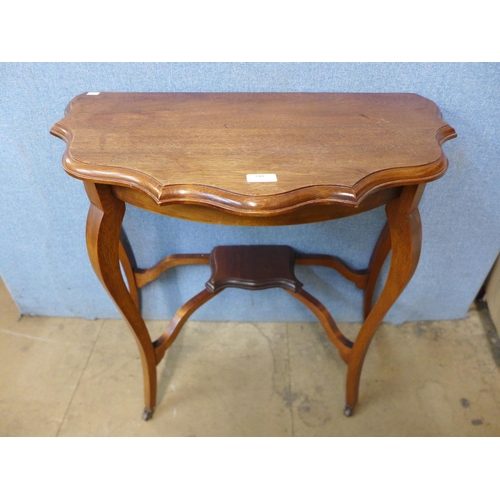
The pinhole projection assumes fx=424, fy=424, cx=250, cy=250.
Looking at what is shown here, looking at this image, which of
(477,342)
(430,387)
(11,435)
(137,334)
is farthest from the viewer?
(477,342)

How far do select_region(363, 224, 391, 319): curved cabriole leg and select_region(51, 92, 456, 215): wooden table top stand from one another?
13.0 inches

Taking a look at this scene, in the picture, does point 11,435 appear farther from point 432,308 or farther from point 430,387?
point 432,308

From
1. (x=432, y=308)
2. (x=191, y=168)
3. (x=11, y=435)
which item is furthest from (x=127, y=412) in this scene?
(x=432, y=308)

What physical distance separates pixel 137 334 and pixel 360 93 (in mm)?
672

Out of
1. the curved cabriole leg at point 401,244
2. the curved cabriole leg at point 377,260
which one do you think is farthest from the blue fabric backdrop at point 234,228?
the curved cabriole leg at point 401,244

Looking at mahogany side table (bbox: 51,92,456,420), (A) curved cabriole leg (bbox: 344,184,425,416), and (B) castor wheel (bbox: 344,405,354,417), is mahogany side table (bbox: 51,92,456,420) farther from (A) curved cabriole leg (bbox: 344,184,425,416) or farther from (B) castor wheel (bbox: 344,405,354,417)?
(B) castor wheel (bbox: 344,405,354,417)

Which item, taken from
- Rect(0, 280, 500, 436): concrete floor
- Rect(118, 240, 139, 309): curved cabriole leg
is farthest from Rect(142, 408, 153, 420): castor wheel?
Rect(118, 240, 139, 309): curved cabriole leg

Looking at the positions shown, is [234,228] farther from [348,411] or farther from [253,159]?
[348,411]

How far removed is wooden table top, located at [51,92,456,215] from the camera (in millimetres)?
584

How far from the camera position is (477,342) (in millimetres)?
1244

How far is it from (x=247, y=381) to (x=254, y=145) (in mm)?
709

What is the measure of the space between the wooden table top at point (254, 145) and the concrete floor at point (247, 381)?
0.69 metres

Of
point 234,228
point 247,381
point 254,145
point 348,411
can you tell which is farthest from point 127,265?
point 348,411

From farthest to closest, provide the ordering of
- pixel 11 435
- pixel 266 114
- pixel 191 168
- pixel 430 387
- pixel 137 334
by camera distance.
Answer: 1. pixel 430 387
2. pixel 11 435
3. pixel 137 334
4. pixel 266 114
5. pixel 191 168
